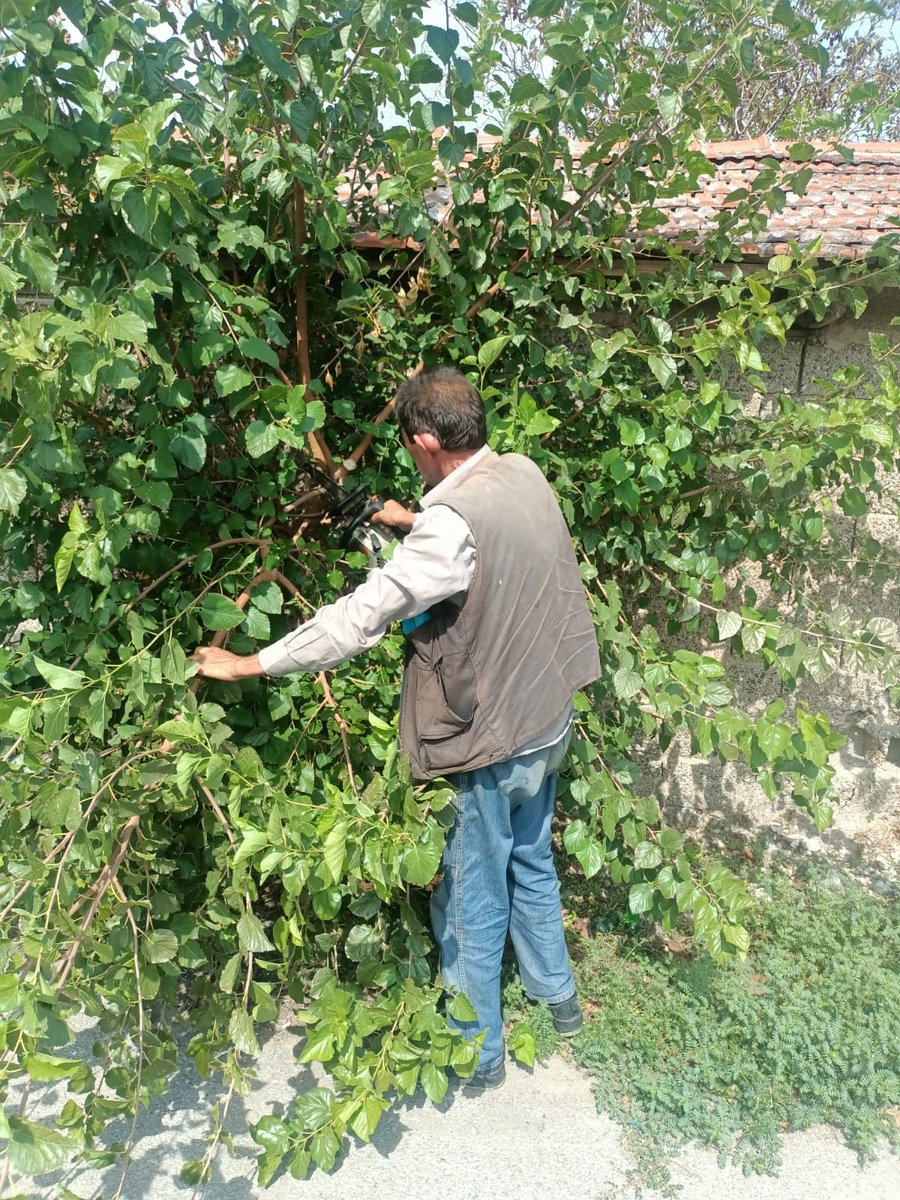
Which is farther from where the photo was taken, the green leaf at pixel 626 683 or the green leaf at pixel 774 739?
the green leaf at pixel 626 683

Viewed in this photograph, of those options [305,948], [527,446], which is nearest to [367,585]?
[527,446]

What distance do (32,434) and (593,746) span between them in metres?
1.96

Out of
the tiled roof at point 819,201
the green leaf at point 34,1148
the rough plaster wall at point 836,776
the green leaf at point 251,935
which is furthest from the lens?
the rough plaster wall at point 836,776

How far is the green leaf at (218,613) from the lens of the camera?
2.41 metres

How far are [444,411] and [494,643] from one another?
0.65m

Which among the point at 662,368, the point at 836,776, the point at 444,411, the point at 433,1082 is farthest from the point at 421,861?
the point at 836,776

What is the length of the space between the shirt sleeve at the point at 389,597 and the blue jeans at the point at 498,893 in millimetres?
567

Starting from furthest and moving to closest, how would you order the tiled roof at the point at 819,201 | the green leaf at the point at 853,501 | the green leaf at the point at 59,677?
1. the tiled roof at the point at 819,201
2. the green leaf at the point at 853,501
3. the green leaf at the point at 59,677

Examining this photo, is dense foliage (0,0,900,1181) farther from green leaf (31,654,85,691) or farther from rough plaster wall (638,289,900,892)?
rough plaster wall (638,289,900,892)

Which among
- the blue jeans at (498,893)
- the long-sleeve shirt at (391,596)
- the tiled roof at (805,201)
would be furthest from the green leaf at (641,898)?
the tiled roof at (805,201)

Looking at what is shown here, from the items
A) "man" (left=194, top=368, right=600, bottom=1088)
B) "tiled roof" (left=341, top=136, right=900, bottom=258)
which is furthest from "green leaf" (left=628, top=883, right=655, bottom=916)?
"tiled roof" (left=341, top=136, right=900, bottom=258)

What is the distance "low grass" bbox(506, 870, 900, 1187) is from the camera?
260 cm

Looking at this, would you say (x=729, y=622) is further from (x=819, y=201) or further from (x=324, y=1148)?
(x=819, y=201)

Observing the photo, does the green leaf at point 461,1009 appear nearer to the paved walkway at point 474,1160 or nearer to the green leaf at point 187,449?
the paved walkway at point 474,1160
